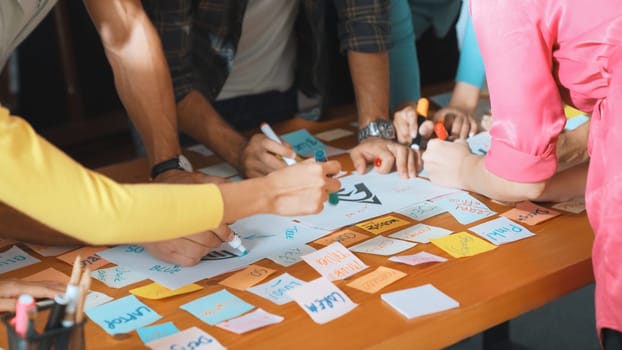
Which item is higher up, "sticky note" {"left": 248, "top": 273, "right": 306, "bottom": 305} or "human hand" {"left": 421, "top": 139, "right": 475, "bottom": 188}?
"human hand" {"left": 421, "top": 139, "right": 475, "bottom": 188}

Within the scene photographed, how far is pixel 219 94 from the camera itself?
1.84 meters

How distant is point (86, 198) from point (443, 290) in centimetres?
48

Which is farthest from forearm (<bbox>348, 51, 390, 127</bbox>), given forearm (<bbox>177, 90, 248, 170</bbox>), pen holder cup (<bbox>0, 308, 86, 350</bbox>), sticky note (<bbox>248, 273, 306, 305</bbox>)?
pen holder cup (<bbox>0, 308, 86, 350</bbox>)

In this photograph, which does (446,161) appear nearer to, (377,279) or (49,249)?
(377,279)

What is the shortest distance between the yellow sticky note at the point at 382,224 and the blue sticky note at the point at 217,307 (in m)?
0.28

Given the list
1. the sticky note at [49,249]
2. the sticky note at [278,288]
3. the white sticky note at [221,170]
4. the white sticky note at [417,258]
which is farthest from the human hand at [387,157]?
the sticky note at [49,249]

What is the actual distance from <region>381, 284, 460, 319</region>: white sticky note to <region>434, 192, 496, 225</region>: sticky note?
0.79 ft

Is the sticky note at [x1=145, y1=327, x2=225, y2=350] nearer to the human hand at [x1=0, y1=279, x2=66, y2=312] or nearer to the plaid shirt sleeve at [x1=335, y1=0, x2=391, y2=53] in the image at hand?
the human hand at [x1=0, y1=279, x2=66, y2=312]

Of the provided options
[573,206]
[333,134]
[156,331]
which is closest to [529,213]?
[573,206]

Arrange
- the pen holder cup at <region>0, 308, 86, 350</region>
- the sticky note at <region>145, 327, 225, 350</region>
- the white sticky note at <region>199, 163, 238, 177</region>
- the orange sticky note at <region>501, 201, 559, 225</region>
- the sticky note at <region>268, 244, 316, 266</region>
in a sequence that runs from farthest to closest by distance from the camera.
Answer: the white sticky note at <region>199, 163, 238, 177</region> < the orange sticky note at <region>501, 201, 559, 225</region> < the sticky note at <region>268, 244, 316, 266</region> < the sticky note at <region>145, 327, 225, 350</region> < the pen holder cup at <region>0, 308, 86, 350</region>

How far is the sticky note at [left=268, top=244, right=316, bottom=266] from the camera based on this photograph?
118cm

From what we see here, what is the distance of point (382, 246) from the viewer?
4.02 ft

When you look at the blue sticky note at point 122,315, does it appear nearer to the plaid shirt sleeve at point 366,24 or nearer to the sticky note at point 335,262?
the sticky note at point 335,262

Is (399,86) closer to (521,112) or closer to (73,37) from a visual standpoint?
(521,112)
